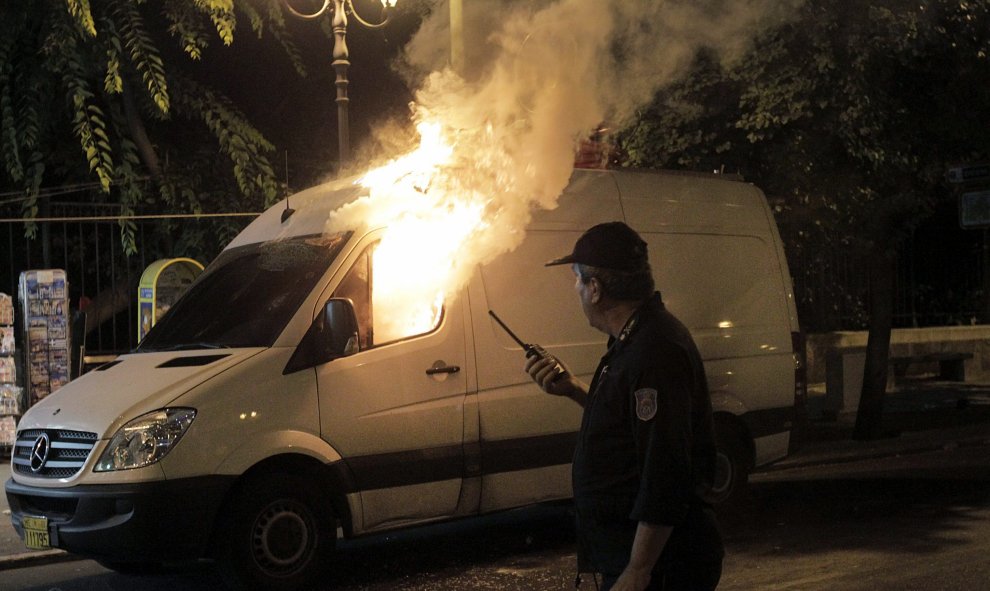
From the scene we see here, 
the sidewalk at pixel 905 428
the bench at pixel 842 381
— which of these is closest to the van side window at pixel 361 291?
the sidewalk at pixel 905 428

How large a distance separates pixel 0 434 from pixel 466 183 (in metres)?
8.19

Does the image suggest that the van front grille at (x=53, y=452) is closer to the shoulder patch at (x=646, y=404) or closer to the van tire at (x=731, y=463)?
the shoulder patch at (x=646, y=404)

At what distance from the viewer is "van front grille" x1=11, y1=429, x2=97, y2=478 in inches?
249

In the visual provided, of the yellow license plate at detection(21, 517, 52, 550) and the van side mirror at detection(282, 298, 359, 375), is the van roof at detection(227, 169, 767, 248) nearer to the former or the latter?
the van side mirror at detection(282, 298, 359, 375)

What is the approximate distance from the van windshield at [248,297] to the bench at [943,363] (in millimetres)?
15390

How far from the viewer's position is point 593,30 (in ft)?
23.4

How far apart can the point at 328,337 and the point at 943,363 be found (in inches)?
695

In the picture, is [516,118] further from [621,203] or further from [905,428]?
[905,428]

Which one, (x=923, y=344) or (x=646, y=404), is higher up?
(x=923, y=344)

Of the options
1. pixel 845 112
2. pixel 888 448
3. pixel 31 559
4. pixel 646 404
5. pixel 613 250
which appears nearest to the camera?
pixel 646 404

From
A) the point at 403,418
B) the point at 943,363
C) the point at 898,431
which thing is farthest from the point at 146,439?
the point at 943,363

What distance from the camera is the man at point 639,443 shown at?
3.06 metres

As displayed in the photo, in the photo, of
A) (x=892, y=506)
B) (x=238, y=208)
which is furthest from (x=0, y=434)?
(x=892, y=506)

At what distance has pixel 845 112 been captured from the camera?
36.9 feet
